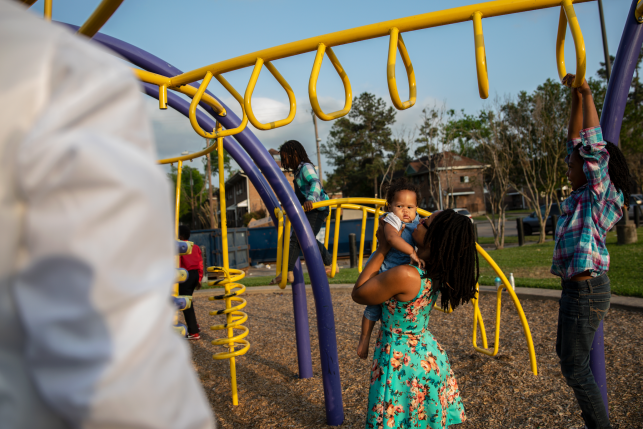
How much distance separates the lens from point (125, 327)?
50cm

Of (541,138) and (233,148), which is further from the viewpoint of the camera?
(541,138)

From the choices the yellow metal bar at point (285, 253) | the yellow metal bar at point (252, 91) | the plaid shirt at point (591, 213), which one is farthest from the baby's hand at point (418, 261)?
the yellow metal bar at point (285, 253)

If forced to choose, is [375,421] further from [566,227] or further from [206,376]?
[206,376]

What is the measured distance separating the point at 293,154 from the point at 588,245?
2789 millimetres

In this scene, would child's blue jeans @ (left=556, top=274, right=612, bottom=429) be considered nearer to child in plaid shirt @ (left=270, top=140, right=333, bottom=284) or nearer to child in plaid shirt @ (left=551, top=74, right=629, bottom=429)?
child in plaid shirt @ (left=551, top=74, right=629, bottom=429)

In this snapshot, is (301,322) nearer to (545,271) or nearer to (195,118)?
(195,118)

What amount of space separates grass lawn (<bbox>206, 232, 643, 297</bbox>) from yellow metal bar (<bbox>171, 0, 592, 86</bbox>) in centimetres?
493

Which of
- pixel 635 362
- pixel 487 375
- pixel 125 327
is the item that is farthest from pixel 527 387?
pixel 125 327

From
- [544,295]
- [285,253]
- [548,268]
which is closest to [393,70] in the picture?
[285,253]

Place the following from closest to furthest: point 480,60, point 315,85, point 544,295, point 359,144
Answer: point 480,60 → point 315,85 → point 544,295 → point 359,144

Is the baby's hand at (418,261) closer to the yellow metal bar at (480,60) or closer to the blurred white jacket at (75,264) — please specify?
the yellow metal bar at (480,60)

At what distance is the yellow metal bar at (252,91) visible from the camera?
224 cm

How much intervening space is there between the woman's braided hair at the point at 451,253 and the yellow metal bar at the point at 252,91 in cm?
93

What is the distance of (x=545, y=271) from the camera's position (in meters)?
8.88
